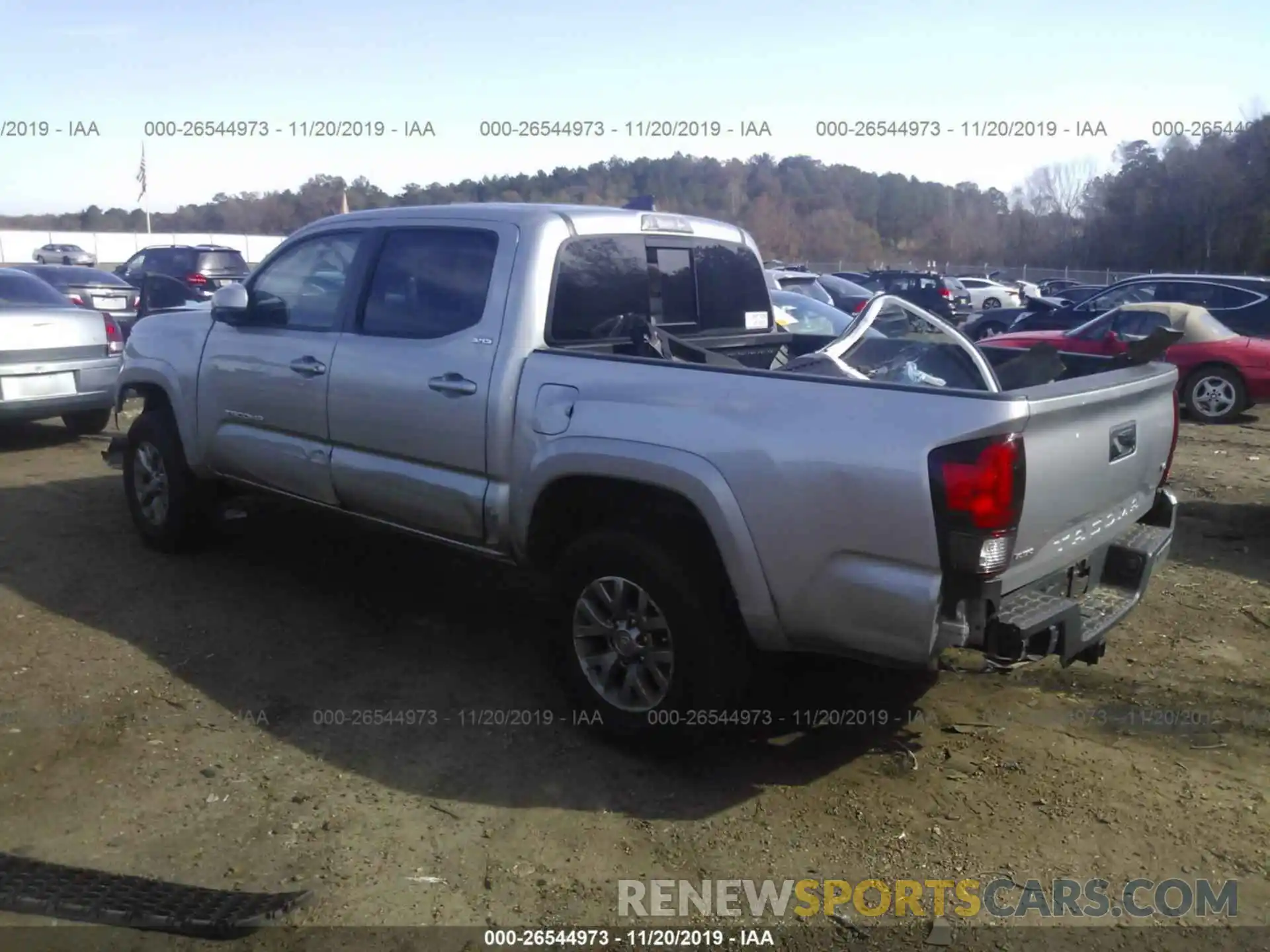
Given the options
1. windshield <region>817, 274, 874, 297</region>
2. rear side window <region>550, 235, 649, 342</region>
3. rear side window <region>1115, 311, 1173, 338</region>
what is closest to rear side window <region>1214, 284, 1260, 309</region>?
rear side window <region>1115, 311, 1173, 338</region>

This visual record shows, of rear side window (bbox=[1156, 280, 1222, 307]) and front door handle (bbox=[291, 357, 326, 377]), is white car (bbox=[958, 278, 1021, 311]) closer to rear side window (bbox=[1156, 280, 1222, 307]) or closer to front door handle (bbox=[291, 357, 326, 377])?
rear side window (bbox=[1156, 280, 1222, 307])

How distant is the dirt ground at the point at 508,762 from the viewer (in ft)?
11.3

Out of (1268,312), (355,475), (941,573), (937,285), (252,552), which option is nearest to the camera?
(941,573)

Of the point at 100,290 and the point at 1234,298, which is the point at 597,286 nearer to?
the point at 1234,298

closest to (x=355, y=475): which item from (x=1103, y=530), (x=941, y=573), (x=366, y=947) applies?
(x=366, y=947)

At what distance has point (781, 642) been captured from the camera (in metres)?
3.71

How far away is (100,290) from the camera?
14484 millimetres

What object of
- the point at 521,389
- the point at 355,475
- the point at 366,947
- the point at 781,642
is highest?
the point at 521,389

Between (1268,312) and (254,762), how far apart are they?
13348 millimetres

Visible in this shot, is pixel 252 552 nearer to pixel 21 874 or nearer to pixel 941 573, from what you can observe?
pixel 21 874

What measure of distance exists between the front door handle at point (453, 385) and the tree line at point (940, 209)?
374 inches

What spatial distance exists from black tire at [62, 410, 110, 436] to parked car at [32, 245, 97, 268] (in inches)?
1239

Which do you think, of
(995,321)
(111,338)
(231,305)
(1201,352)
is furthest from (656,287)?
(995,321)

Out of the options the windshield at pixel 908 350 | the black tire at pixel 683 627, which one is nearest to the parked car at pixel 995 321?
the windshield at pixel 908 350
